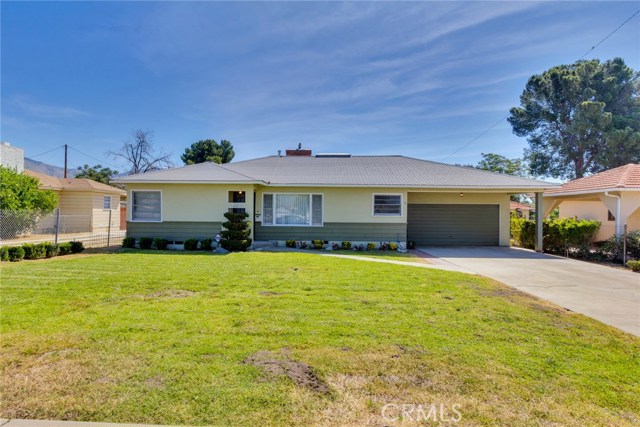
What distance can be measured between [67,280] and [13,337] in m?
3.33

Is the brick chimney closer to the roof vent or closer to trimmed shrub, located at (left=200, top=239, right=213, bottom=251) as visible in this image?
the roof vent

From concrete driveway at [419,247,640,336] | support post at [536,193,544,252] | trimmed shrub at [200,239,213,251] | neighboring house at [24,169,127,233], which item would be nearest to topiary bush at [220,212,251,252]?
trimmed shrub at [200,239,213,251]

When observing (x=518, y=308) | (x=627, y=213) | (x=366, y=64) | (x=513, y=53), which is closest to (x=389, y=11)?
(x=366, y=64)

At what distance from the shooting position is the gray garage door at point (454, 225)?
15.0 metres

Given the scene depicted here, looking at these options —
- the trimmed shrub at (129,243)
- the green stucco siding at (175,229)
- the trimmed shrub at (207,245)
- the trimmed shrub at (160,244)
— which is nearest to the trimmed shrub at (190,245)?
the trimmed shrub at (207,245)

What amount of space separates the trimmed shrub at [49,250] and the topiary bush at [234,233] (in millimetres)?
5183

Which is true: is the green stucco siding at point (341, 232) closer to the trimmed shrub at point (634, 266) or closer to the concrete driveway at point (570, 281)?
the concrete driveway at point (570, 281)

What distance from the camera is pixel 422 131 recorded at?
72.2ft

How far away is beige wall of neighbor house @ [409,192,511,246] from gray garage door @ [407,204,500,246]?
0.64 ft

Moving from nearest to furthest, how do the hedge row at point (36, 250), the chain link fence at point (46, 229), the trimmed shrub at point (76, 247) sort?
the hedge row at point (36, 250) → the trimmed shrub at point (76, 247) → the chain link fence at point (46, 229)

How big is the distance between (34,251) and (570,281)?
14.9 m

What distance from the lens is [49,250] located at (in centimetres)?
985

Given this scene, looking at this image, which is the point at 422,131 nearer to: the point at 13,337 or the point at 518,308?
the point at 518,308

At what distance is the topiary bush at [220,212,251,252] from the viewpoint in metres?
11.8
